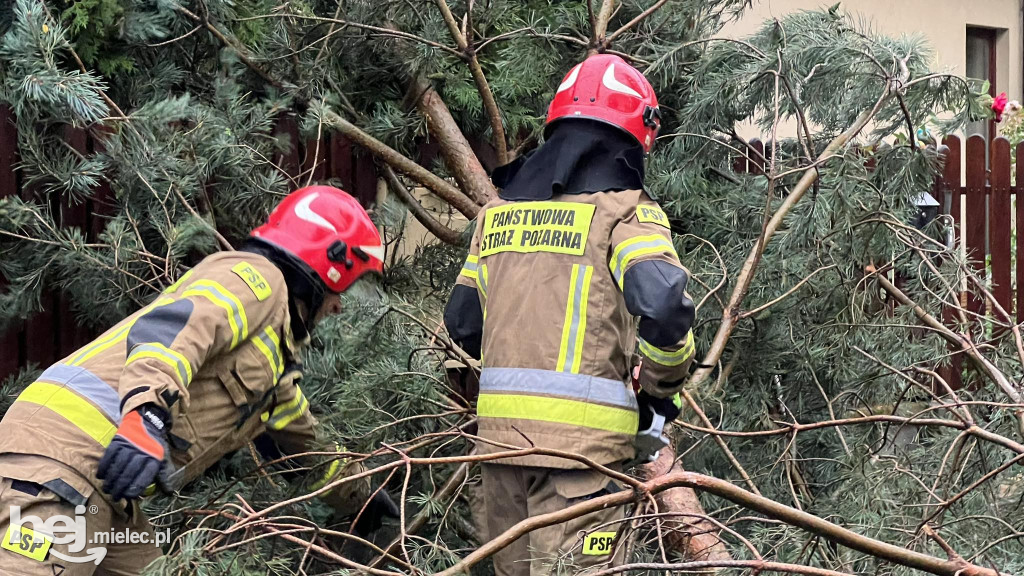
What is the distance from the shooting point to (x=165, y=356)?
2537mm

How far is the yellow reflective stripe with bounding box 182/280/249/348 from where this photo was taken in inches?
108

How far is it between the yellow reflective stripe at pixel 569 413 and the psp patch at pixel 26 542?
1234 mm

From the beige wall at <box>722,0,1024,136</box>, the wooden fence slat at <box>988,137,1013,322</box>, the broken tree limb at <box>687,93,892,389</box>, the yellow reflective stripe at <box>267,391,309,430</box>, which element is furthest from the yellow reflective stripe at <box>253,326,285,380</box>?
the beige wall at <box>722,0,1024,136</box>

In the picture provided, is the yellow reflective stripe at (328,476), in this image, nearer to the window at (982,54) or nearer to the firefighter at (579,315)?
the firefighter at (579,315)

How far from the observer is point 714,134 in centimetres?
421

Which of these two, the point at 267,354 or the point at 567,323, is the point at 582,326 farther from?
the point at 267,354

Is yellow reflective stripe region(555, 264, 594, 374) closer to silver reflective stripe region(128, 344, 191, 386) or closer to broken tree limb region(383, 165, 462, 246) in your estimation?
silver reflective stripe region(128, 344, 191, 386)

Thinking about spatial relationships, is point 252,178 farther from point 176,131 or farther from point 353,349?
point 353,349

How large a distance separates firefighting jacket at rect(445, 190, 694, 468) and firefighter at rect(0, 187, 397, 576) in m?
0.55

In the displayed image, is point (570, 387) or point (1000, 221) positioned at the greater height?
point (570, 387)

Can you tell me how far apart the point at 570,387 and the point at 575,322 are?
0.59 feet

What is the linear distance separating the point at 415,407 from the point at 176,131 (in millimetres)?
1352

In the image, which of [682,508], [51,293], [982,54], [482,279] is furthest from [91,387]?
[982,54]

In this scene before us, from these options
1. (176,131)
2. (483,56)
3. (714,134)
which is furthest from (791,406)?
(176,131)
